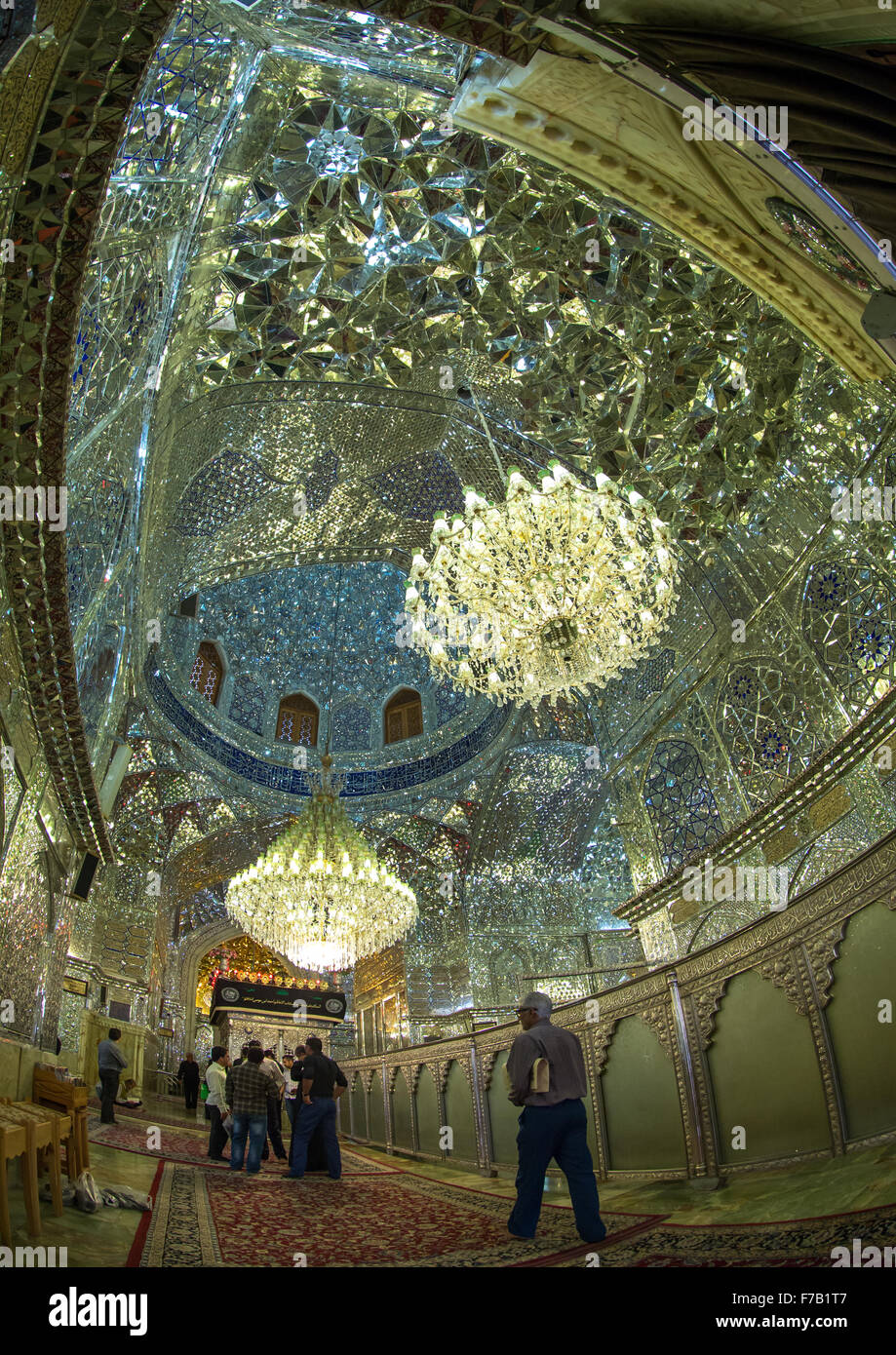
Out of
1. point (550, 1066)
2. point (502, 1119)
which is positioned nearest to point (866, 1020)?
point (550, 1066)

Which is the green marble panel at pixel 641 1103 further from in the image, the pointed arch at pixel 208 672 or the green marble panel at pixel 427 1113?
the pointed arch at pixel 208 672

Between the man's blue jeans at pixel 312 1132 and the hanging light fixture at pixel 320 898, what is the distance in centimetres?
437

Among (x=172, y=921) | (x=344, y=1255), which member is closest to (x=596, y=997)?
(x=344, y=1255)

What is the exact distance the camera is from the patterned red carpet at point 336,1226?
9.12ft

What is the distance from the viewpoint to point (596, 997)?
195 inches

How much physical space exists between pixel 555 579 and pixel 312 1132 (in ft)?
13.8

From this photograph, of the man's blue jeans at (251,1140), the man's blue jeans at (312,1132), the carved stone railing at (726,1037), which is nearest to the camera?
the carved stone railing at (726,1037)

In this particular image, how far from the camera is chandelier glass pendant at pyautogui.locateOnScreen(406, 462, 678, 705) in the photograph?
21.0 feet

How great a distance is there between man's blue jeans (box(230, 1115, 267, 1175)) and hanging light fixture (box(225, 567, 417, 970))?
4.16 metres

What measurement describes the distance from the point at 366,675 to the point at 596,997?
860 cm

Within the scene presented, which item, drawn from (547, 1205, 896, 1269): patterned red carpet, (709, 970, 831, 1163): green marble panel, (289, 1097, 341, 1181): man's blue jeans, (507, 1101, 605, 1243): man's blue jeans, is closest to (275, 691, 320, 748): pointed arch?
(289, 1097, 341, 1181): man's blue jeans

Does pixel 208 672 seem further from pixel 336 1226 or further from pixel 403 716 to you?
pixel 336 1226

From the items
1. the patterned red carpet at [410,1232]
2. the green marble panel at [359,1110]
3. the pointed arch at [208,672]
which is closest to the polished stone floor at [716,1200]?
the patterned red carpet at [410,1232]
